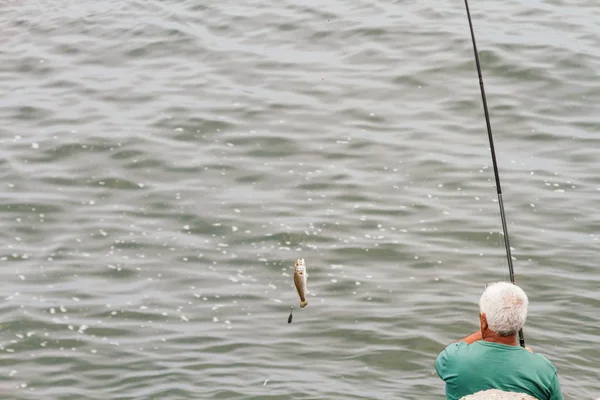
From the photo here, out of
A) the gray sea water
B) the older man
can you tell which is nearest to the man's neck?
the older man

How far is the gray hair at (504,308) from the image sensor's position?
4934mm

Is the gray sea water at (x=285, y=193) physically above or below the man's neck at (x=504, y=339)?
below

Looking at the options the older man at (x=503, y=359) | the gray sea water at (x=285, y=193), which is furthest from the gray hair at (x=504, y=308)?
the gray sea water at (x=285, y=193)

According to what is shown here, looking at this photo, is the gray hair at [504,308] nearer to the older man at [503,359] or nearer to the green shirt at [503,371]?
the older man at [503,359]

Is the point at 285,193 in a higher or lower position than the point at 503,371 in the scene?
lower

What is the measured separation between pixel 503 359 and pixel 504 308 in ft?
0.79

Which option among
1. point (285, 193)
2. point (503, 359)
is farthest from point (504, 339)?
point (285, 193)

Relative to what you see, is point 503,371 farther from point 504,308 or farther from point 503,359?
point 504,308

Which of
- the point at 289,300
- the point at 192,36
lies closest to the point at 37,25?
the point at 192,36

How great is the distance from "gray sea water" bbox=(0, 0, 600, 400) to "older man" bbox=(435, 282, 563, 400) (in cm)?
258

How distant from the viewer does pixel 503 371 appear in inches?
196

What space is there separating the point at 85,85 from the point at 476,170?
5.45 meters

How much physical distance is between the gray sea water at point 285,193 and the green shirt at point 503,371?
2569 millimetres

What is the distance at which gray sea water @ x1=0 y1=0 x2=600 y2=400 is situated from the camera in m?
8.35
